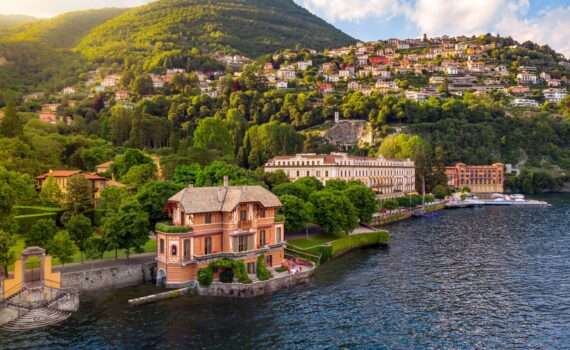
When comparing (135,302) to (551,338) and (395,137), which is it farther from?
(395,137)

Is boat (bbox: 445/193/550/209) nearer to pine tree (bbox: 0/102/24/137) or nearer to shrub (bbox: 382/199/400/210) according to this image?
shrub (bbox: 382/199/400/210)

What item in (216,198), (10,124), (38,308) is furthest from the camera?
(10,124)

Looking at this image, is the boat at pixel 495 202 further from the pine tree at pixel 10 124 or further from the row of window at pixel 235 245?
the pine tree at pixel 10 124

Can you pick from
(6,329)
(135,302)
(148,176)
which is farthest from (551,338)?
(148,176)

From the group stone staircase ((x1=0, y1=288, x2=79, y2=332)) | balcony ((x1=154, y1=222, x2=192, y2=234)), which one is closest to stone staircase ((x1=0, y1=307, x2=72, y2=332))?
stone staircase ((x1=0, y1=288, x2=79, y2=332))

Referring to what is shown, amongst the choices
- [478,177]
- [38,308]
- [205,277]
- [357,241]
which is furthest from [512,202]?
[38,308]

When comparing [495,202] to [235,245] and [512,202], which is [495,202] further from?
[235,245]

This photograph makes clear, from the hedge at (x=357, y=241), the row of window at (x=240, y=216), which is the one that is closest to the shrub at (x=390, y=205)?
the hedge at (x=357, y=241)
